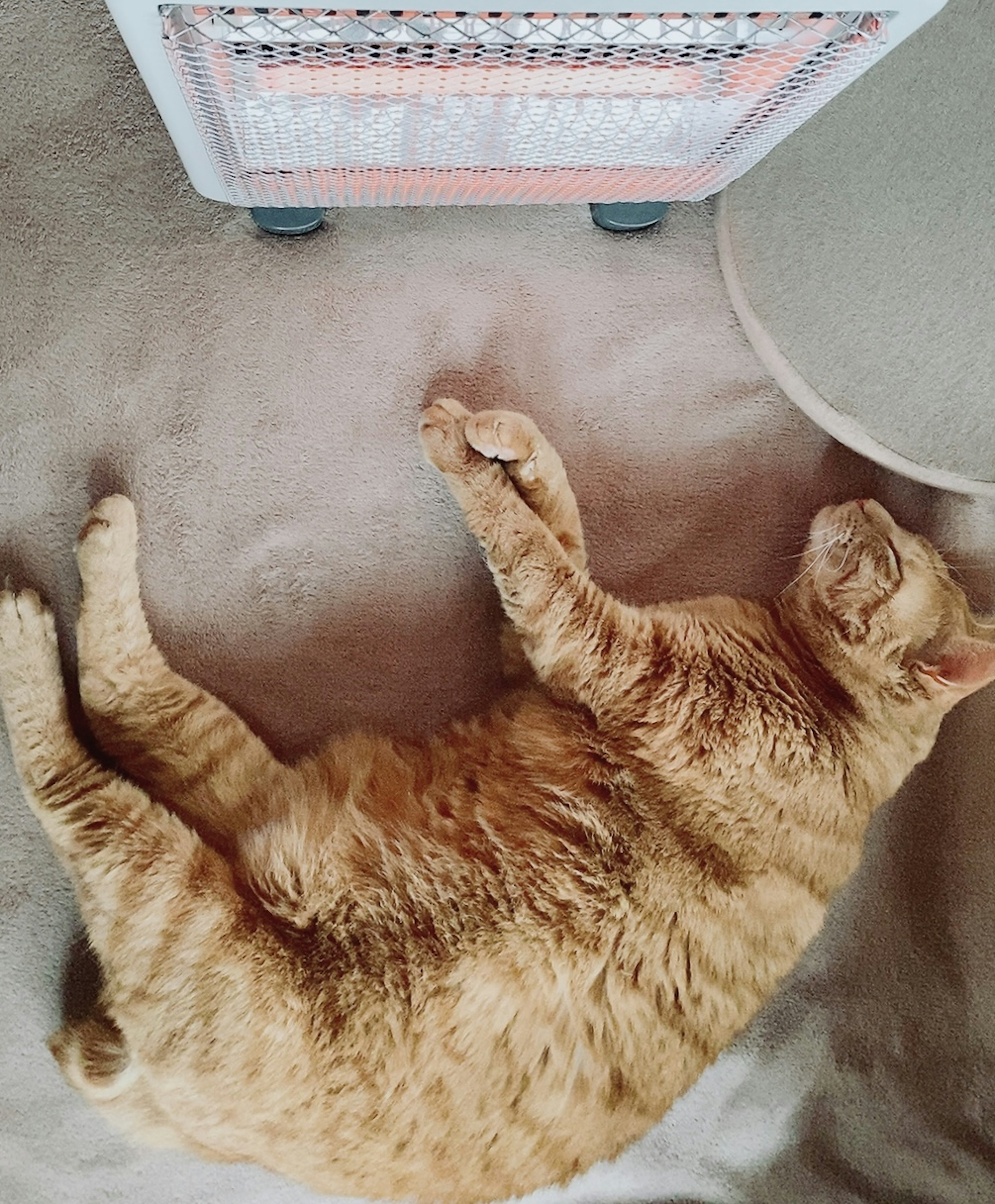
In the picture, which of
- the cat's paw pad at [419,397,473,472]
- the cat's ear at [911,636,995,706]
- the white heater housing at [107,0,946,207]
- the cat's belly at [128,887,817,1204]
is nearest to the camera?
the white heater housing at [107,0,946,207]

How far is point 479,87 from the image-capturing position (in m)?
0.96

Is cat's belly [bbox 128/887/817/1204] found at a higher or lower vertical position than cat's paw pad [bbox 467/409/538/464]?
lower

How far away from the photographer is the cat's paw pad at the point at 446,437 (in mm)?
1349

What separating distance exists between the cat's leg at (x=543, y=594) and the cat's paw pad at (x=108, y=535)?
1.47ft

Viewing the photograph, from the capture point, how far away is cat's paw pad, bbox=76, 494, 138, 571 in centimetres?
129

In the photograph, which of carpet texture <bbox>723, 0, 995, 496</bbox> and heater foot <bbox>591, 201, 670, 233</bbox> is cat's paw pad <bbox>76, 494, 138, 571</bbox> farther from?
carpet texture <bbox>723, 0, 995, 496</bbox>

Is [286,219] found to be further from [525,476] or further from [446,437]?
[525,476]

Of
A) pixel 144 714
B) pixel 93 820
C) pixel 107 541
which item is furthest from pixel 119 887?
pixel 107 541

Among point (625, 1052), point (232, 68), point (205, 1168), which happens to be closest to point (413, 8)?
point (232, 68)

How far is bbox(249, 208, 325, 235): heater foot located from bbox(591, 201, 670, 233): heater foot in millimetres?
438

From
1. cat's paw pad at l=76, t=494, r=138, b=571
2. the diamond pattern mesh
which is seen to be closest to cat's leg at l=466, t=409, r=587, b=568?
the diamond pattern mesh

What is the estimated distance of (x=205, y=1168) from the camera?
1406mm

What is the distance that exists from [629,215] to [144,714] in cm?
104

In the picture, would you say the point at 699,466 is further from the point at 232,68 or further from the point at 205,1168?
the point at 205,1168
